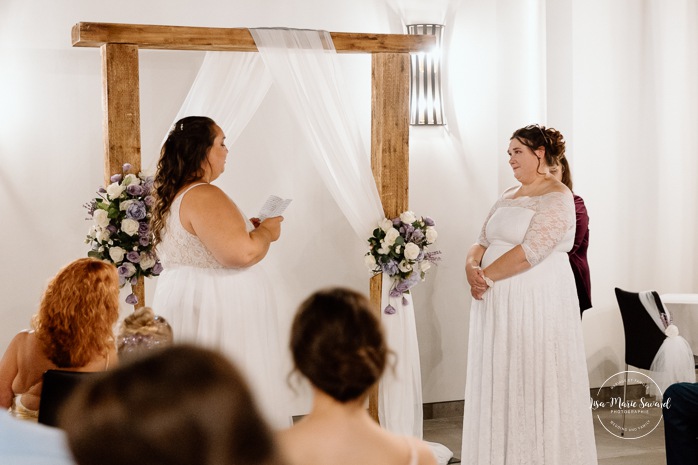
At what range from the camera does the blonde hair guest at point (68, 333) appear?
8.16ft

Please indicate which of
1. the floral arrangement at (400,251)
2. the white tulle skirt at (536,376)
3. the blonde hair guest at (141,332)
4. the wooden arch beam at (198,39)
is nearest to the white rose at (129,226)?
the wooden arch beam at (198,39)

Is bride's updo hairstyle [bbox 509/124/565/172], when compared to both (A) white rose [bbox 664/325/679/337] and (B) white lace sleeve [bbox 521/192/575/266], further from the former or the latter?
(A) white rose [bbox 664/325/679/337]

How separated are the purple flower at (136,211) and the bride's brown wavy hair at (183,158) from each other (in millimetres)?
477

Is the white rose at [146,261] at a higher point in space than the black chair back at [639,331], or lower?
higher

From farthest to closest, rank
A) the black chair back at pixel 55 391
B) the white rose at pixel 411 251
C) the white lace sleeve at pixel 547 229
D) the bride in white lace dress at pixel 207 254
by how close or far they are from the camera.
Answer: the white rose at pixel 411 251, the white lace sleeve at pixel 547 229, the bride in white lace dress at pixel 207 254, the black chair back at pixel 55 391

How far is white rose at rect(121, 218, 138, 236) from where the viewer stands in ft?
12.6

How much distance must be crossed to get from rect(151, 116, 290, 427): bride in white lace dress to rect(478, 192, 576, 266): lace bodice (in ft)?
3.62

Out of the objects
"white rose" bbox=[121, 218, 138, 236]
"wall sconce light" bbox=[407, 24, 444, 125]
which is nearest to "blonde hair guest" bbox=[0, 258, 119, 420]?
"white rose" bbox=[121, 218, 138, 236]

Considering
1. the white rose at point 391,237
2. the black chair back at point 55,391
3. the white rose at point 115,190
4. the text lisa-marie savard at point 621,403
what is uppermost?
the white rose at point 115,190

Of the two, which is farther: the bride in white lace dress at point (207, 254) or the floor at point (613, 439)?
the floor at point (613, 439)

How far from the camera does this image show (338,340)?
165 centimetres

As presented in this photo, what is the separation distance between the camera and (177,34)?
4.11 metres

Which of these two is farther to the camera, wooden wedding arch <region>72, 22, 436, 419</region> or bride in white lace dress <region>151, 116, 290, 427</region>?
wooden wedding arch <region>72, 22, 436, 419</region>

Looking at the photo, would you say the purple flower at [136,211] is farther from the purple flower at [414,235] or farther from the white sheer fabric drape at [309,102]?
the purple flower at [414,235]
